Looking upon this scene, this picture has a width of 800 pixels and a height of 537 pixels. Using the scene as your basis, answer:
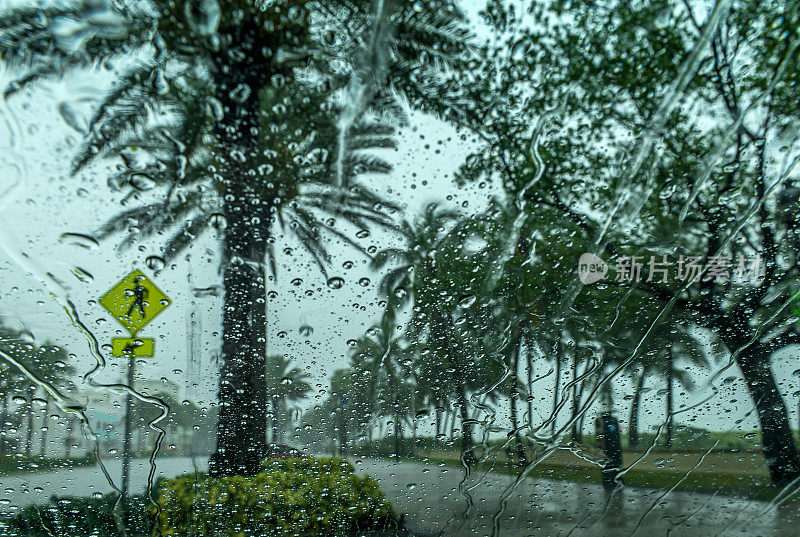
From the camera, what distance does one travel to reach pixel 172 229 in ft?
10.8

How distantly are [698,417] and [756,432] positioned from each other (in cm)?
48

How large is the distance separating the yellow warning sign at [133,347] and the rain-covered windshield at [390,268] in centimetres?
2

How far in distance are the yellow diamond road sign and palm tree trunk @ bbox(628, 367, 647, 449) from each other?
112 inches

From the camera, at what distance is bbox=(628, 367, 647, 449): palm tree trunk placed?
3645 millimetres

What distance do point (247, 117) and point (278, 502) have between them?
216 cm

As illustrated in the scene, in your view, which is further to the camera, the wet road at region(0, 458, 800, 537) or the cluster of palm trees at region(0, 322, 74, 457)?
the wet road at region(0, 458, 800, 537)

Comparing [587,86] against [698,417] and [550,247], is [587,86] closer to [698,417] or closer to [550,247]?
[550,247]

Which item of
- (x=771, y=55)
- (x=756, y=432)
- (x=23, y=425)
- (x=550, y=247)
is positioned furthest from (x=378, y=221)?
(x=756, y=432)

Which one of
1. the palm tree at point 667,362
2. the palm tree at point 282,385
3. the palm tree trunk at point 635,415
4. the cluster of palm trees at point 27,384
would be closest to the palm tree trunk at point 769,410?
the palm tree at point 667,362

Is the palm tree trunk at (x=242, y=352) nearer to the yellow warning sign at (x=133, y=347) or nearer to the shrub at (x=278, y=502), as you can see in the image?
the shrub at (x=278, y=502)

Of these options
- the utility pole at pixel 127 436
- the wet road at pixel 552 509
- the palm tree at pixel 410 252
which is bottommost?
the wet road at pixel 552 509

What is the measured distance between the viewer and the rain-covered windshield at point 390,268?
3232 mm

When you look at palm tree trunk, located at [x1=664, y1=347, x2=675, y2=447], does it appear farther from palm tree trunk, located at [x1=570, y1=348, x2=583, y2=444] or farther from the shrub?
the shrub

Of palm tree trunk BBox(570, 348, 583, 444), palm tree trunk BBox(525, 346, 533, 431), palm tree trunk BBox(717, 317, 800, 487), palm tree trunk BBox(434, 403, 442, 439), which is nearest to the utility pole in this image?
palm tree trunk BBox(434, 403, 442, 439)
